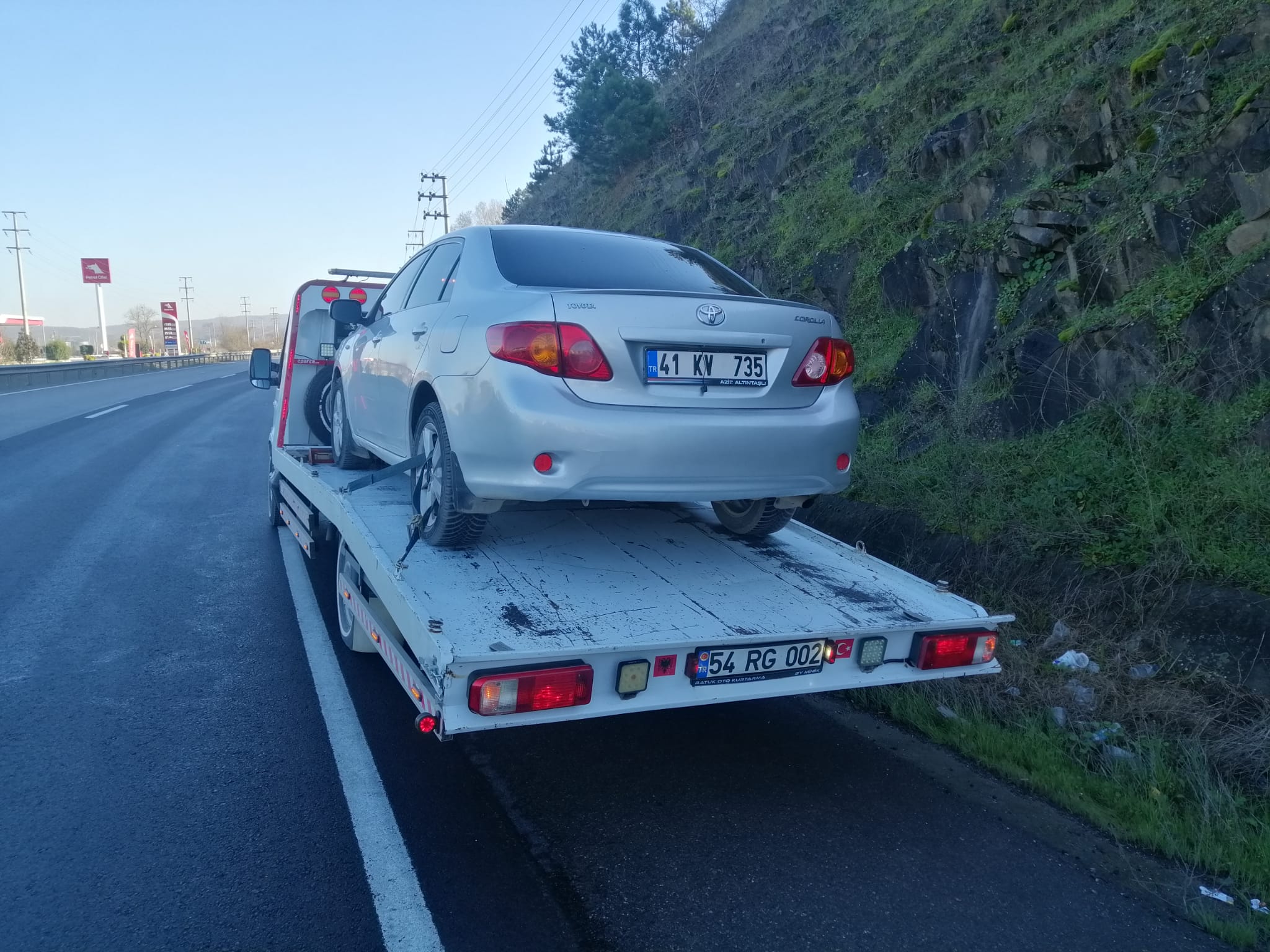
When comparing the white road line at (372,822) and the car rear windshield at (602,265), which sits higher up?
the car rear windshield at (602,265)

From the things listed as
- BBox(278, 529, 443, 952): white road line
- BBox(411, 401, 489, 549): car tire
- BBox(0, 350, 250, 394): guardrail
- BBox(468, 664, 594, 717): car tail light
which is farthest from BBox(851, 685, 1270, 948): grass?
BBox(0, 350, 250, 394): guardrail

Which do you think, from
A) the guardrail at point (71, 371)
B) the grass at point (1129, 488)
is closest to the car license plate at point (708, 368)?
the grass at point (1129, 488)

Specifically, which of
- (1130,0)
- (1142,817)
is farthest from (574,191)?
(1142,817)

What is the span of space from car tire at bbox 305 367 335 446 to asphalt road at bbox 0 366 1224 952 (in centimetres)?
264

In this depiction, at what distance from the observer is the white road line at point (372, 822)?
2822mm

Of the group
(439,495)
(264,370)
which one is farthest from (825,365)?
(264,370)

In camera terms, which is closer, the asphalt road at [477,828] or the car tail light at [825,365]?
the asphalt road at [477,828]

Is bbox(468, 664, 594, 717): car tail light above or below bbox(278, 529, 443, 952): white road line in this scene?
above

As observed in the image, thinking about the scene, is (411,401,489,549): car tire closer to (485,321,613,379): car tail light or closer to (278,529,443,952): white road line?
(485,321,613,379): car tail light

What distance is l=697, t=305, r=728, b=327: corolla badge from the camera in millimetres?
3873

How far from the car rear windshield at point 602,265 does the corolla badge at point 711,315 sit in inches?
15.0

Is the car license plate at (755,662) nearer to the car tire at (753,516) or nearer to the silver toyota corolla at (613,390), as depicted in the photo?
the silver toyota corolla at (613,390)

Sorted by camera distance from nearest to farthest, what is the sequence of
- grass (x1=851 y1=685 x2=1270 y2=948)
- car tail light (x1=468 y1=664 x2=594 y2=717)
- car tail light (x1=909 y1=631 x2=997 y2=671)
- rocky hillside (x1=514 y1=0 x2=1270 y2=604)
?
1. car tail light (x1=468 y1=664 x2=594 y2=717)
2. grass (x1=851 y1=685 x2=1270 y2=948)
3. car tail light (x1=909 y1=631 x2=997 y2=671)
4. rocky hillside (x1=514 y1=0 x2=1270 y2=604)

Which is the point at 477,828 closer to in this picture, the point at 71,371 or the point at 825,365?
the point at 825,365
